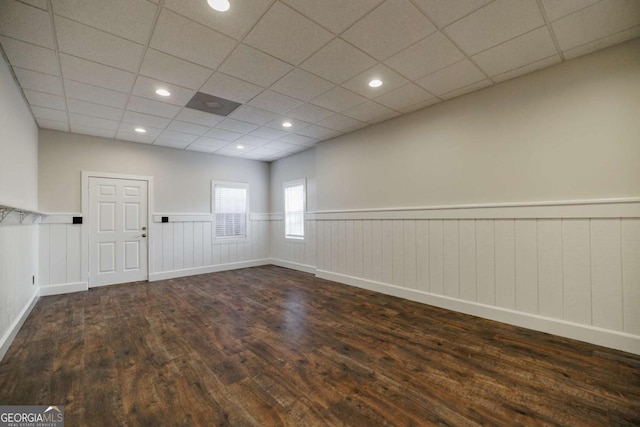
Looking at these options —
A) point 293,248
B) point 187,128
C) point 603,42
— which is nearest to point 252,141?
point 187,128

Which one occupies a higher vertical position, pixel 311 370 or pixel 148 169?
pixel 148 169

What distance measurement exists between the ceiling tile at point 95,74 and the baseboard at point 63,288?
11.4 ft

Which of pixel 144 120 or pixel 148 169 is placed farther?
pixel 148 169

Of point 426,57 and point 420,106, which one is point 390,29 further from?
point 420,106

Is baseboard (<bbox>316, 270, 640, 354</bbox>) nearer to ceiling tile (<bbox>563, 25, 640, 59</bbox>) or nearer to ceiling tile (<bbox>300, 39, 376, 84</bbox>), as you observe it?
ceiling tile (<bbox>563, 25, 640, 59</bbox>)

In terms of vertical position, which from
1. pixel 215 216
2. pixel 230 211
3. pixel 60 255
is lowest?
pixel 60 255

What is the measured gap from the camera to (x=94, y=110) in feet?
12.2

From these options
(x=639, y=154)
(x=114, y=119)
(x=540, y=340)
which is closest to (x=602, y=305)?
(x=540, y=340)

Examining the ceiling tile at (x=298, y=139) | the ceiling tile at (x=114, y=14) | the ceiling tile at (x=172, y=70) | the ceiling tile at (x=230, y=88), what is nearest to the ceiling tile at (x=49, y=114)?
the ceiling tile at (x=172, y=70)

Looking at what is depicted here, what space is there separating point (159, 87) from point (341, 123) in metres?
2.51

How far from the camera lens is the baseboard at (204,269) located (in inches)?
214

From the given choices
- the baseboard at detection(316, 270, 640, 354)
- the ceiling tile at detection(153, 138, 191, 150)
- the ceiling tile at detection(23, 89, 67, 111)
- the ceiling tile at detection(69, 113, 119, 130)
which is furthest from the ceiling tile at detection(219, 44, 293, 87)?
the baseboard at detection(316, 270, 640, 354)

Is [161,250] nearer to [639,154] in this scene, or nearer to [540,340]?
[540,340]

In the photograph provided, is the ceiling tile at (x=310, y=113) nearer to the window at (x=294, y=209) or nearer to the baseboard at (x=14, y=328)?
the window at (x=294, y=209)
